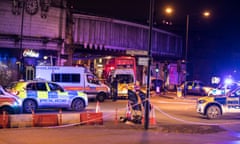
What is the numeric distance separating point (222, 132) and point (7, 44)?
25724 mm

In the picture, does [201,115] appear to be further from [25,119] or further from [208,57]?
[208,57]

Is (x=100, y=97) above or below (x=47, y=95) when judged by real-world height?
below

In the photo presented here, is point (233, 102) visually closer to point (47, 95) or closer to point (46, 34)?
point (47, 95)

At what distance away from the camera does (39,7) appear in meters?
40.2

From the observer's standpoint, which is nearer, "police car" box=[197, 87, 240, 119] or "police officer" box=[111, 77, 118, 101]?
"police car" box=[197, 87, 240, 119]

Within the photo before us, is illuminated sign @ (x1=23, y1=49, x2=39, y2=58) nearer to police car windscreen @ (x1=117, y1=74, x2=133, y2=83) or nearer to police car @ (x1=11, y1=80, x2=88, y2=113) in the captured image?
police car windscreen @ (x1=117, y1=74, x2=133, y2=83)

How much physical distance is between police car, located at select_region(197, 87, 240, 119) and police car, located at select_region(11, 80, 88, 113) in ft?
22.2

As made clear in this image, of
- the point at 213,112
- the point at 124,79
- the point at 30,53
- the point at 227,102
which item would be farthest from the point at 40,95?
the point at 30,53

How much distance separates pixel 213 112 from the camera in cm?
2242

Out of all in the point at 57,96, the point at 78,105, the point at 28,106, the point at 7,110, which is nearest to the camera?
the point at 7,110

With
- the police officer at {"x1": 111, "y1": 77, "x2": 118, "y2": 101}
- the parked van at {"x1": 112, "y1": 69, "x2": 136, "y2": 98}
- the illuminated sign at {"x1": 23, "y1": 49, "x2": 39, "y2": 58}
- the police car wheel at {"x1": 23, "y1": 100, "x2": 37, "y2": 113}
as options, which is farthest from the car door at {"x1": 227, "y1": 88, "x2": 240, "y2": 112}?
the illuminated sign at {"x1": 23, "y1": 49, "x2": 39, "y2": 58}

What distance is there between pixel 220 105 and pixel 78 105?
23.7 feet

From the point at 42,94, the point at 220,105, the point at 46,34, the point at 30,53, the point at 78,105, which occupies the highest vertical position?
the point at 46,34

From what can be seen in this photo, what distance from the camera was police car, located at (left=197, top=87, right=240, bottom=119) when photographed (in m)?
22.1
